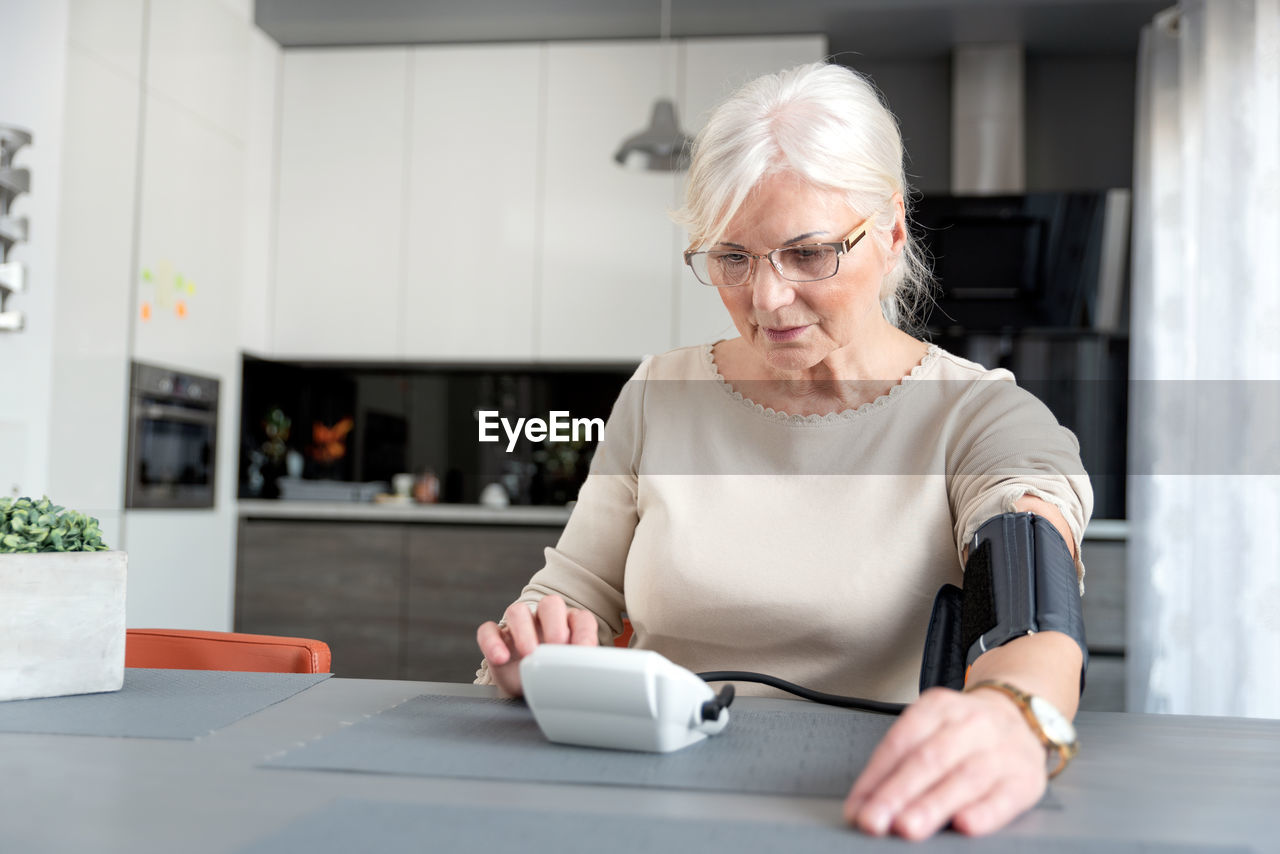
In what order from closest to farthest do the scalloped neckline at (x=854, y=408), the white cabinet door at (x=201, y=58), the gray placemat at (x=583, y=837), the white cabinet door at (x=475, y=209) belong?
the gray placemat at (x=583, y=837), the scalloped neckline at (x=854, y=408), the white cabinet door at (x=201, y=58), the white cabinet door at (x=475, y=209)

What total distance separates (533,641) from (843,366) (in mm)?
546

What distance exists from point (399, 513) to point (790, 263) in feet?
8.60

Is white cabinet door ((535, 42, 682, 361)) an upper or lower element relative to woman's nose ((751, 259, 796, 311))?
upper

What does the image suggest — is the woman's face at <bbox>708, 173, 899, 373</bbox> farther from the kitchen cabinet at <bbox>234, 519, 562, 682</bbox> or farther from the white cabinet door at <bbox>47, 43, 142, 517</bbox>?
the kitchen cabinet at <bbox>234, 519, 562, 682</bbox>

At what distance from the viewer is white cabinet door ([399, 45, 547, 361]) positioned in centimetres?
381

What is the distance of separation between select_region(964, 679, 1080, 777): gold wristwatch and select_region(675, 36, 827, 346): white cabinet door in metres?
3.05

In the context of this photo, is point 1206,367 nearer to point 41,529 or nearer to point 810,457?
point 810,457

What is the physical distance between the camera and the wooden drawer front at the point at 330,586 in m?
3.55

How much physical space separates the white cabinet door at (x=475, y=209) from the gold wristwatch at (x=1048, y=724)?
3.23 meters

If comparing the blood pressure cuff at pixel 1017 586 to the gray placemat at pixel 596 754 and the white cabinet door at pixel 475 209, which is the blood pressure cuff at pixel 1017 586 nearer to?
the gray placemat at pixel 596 754

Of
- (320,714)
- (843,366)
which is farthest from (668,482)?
(320,714)

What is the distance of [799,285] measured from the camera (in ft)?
3.77

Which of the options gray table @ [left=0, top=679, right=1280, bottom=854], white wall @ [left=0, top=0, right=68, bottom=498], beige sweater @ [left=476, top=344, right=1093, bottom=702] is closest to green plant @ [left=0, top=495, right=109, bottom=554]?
gray table @ [left=0, top=679, right=1280, bottom=854]

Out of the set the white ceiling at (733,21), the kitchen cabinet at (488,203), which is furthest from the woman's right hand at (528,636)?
the white ceiling at (733,21)
